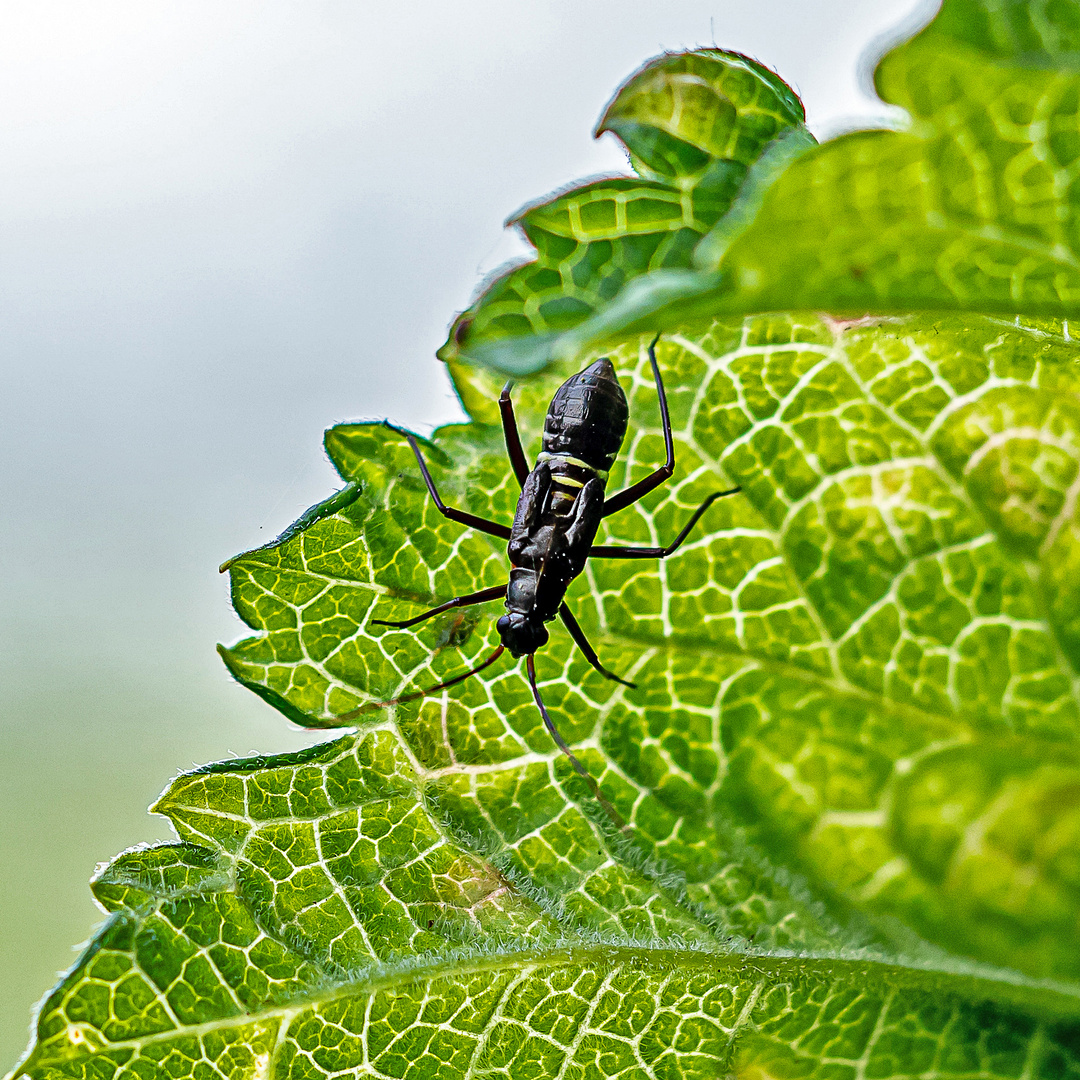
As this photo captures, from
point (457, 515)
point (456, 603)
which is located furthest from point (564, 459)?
point (456, 603)

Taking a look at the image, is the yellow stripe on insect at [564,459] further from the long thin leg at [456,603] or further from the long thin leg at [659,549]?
the long thin leg at [456,603]

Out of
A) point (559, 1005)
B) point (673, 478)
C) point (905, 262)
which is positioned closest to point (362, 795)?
point (559, 1005)

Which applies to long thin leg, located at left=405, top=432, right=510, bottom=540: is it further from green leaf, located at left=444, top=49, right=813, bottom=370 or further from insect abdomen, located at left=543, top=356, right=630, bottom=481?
green leaf, located at left=444, top=49, right=813, bottom=370

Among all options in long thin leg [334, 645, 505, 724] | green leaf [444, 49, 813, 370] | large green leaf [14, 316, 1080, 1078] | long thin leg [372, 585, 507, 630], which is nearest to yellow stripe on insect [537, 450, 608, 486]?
large green leaf [14, 316, 1080, 1078]

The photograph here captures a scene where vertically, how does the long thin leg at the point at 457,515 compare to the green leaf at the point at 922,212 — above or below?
above

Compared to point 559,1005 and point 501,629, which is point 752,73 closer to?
point 501,629

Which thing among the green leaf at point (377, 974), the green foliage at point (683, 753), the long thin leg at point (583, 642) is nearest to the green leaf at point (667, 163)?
the green foliage at point (683, 753)

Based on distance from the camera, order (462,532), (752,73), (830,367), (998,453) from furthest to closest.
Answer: (462,532) → (830,367) → (998,453) → (752,73)
